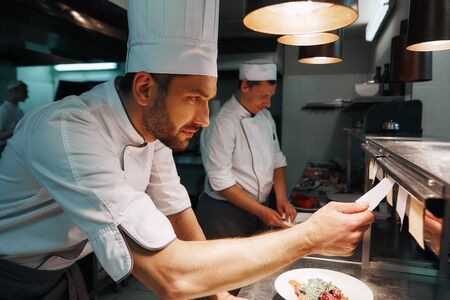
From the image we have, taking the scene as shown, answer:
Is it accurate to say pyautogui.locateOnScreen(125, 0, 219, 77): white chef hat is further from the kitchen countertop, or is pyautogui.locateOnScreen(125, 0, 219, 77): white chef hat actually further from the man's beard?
the kitchen countertop

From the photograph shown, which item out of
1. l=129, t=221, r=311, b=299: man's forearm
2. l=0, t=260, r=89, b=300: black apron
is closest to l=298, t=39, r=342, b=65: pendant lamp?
l=129, t=221, r=311, b=299: man's forearm

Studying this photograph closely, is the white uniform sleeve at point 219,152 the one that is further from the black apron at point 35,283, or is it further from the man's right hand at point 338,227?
the man's right hand at point 338,227

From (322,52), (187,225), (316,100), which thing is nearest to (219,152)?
(322,52)

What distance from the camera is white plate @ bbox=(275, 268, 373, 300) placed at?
108 centimetres

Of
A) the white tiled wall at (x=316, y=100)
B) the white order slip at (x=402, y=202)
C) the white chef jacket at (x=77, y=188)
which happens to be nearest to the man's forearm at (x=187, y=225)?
the white chef jacket at (x=77, y=188)

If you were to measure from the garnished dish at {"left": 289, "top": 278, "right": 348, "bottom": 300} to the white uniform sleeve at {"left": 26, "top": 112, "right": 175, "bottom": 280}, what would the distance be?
50 cm

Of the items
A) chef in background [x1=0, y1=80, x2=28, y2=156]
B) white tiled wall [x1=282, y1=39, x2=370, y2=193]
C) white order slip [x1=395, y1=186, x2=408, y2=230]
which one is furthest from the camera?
white tiled wall [x1=282, y1=39, x2=370, y2=193]

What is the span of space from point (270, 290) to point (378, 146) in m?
0.59

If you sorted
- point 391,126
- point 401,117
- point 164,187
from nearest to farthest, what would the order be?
point 164,187, point 391,126, point 401,117

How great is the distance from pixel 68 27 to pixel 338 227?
4.83ft

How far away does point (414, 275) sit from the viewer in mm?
1312

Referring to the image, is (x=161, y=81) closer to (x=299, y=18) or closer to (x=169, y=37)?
(x=169, y=37)

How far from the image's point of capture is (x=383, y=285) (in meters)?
1.23

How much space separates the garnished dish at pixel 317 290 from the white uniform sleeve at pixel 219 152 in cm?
128
